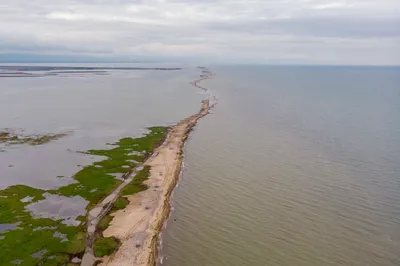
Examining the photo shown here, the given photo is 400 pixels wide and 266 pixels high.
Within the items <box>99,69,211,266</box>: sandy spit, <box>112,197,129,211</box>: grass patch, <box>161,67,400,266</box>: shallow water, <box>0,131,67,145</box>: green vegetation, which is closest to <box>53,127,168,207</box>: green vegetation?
<box>112,197,129,211</box>: grass patch

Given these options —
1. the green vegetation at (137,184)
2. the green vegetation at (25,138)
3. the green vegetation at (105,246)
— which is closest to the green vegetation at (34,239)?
the green vegetation at (105,246)

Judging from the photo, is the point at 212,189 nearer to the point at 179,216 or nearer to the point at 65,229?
the point at 179,216

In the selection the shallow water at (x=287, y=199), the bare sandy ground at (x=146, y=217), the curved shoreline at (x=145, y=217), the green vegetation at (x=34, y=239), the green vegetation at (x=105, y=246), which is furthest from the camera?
the shallow water at (x=287, y=199)

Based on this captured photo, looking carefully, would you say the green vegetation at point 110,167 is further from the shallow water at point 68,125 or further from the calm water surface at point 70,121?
the calm water surface at point 70,121

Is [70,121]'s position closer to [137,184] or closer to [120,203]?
[137,184]

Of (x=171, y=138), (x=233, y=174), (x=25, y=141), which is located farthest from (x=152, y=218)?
(x=25, y=141)

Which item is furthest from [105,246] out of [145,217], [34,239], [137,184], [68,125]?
[68,125]

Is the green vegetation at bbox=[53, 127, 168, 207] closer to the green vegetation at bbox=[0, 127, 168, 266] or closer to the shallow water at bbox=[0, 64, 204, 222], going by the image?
the green vegetation at bbox=[0, 127, 168, 266]
